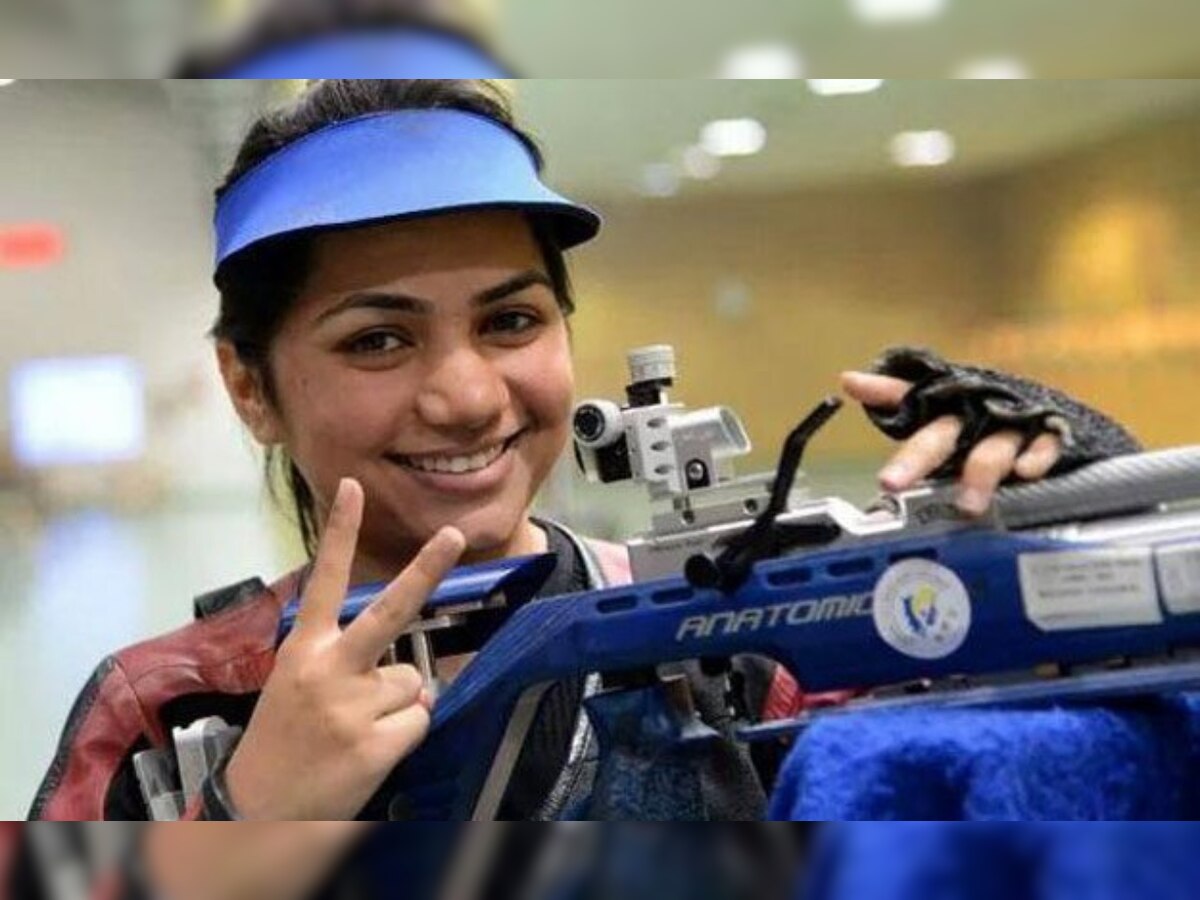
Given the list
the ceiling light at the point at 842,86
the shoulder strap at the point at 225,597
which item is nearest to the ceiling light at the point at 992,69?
the ceiling light at the point at 842,86

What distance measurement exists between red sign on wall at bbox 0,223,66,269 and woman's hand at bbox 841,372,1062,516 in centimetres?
53

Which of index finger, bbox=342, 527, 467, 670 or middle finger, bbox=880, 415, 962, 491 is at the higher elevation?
middle finger, bbox=880, 415, 962, 491

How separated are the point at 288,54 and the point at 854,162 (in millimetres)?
340

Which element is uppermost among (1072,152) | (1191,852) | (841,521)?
(1072,152)

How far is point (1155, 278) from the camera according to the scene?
86cm

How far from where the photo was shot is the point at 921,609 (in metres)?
0.59

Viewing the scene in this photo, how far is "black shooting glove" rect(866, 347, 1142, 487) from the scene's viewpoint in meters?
0.60

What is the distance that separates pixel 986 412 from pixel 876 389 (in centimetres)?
6

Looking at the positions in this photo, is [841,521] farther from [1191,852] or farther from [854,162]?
[854,162]

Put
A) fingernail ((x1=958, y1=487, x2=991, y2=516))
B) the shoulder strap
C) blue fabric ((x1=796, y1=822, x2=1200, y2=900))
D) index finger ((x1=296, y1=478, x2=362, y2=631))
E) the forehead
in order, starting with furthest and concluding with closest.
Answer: the shoulder strap → the forehead → index finger ((x1=296, y1=478, x2=362, y2=631)) → fingernail ((x1=958, y1=487, x2=991, y2=516)) → blue fabric ((x1=796, y1=822, x2=1200, y2=900))

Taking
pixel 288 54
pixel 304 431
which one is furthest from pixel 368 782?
pixel 288 54

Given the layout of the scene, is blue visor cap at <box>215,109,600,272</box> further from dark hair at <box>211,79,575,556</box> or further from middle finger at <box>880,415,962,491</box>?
middle finger at <box>880,415,962,491</box>

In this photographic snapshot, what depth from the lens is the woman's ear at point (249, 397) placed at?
0.85 m

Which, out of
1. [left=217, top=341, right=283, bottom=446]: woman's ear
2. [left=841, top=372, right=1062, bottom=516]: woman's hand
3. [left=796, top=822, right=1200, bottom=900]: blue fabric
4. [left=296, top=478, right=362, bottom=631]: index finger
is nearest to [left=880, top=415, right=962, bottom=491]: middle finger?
[left=841, top=372, right=1062, bottom=516]: woman's hand
